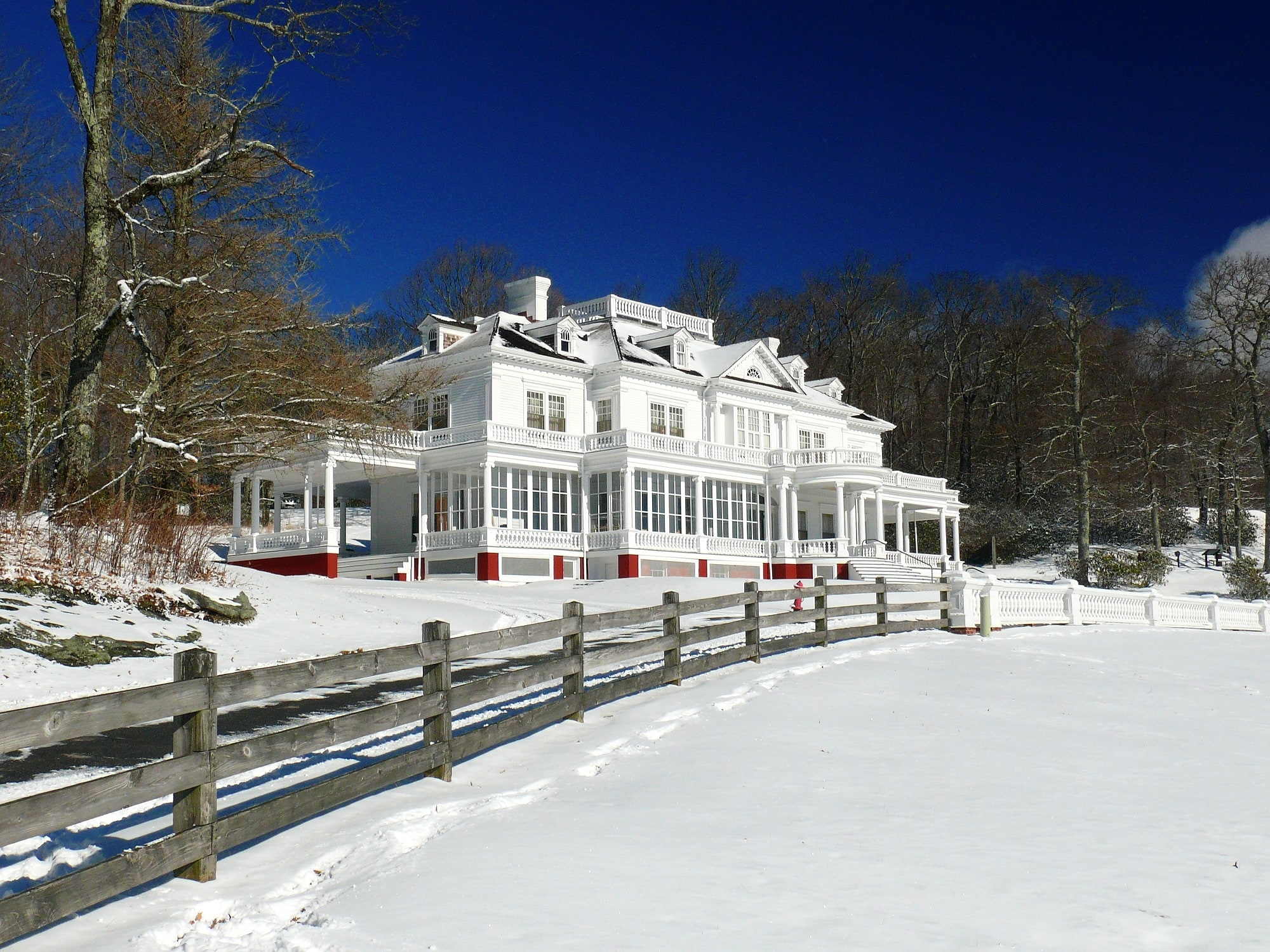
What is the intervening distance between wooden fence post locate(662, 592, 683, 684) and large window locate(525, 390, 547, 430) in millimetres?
28163

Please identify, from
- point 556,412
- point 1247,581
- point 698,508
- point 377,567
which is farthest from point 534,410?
point 1247,581

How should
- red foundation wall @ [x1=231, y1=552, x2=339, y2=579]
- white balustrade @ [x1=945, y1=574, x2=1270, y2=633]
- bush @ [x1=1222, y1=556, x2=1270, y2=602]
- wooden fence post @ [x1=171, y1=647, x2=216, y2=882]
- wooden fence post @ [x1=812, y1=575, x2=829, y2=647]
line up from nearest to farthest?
1. wooden fence post @ [x1=171, y1=647, x2=216, y2=882]
2. wooden fence post @ [x1=812, y1=575, x2=829, y2=647]
3. white balustrade @ [x1=945, y1=574, x2=1270, y2=633]
4. red foundation wall @ [x1=231, y1=552, x2=339, y2=579]
5. bush @ [x1=1222, y1=556, x2=1270, y2=602]

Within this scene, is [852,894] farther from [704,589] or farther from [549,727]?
[704,589]

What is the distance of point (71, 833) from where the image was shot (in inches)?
257

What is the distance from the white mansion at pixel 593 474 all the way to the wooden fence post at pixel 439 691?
26591 millimetres

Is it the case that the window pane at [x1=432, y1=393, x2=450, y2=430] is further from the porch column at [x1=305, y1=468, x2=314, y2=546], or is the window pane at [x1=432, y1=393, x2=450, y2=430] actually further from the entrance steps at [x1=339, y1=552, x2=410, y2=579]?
the porch column at [x1=305, y1=468, x2=314, y2=546]

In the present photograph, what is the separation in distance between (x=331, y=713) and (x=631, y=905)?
6.42 m

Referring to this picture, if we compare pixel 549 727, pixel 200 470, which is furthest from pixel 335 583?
pixel 549 727

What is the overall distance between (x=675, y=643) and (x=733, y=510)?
31503mm

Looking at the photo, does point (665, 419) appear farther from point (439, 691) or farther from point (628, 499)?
point (439, 691)

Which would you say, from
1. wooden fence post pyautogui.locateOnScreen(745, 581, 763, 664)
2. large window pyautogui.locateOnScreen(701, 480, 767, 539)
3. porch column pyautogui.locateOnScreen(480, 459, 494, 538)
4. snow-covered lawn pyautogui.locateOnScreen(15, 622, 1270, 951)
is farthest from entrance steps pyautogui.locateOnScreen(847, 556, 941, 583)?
snow-covered lawn pyautogui.locateOnScreen(15, 622, 1270, 951)

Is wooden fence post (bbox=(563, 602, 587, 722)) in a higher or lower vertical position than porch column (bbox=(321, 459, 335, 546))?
lower

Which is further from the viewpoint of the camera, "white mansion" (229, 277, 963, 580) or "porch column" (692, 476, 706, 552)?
"porch column" (692, 476, 706, 552)

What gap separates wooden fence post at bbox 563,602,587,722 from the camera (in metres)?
9.86
